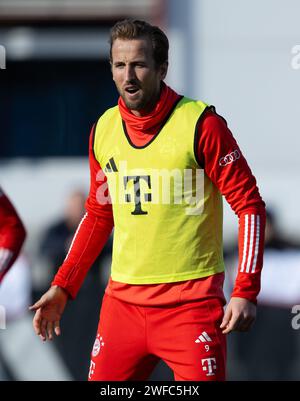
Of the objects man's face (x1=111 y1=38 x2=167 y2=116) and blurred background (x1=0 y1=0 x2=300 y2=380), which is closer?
man's face (x1=111 y1=38 x2=167 y2=116)

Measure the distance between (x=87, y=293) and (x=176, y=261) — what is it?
3331mm

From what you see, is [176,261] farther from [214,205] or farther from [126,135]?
[126,135]

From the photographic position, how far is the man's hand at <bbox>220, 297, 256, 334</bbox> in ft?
16.8

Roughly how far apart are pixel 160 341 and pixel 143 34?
147cm

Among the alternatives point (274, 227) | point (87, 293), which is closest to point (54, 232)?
point (87, 293)

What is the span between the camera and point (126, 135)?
5.64m

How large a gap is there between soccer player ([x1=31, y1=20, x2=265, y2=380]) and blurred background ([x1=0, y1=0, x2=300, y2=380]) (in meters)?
3.67

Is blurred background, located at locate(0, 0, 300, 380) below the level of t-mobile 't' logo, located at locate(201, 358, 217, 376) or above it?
above

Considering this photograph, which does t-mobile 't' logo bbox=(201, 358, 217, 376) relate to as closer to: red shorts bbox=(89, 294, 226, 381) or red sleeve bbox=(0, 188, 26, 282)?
red shorts bbox=(89, 294, 226, 381)

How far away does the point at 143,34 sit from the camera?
552cm
